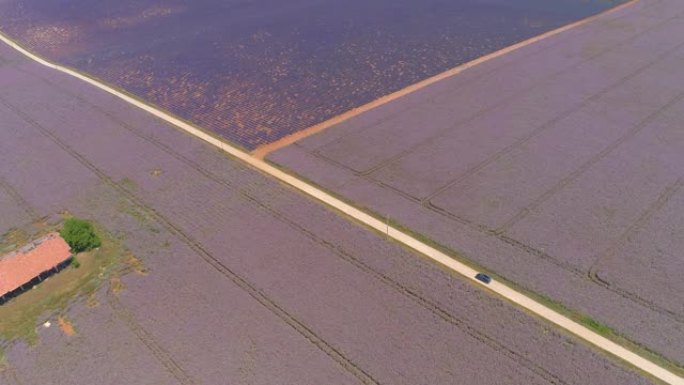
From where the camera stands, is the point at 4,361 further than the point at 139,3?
No

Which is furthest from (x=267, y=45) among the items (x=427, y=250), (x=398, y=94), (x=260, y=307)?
(x=260, y=307)

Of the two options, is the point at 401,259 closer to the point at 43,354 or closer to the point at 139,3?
the point at 43,354

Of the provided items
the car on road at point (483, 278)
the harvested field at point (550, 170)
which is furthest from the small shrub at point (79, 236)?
the car on road at point (483, 278)

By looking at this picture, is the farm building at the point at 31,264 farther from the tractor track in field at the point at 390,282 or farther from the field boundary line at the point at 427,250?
the field boundary line at the point at 427,250

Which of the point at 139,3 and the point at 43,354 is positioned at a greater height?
the point at 139,3

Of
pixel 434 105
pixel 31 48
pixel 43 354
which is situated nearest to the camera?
pixel 43 354

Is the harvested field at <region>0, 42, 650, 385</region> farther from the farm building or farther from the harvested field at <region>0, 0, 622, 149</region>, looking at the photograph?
the harvested field at <region>0, 0, 622, 149</region>

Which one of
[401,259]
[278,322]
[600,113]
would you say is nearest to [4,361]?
[278,322]
